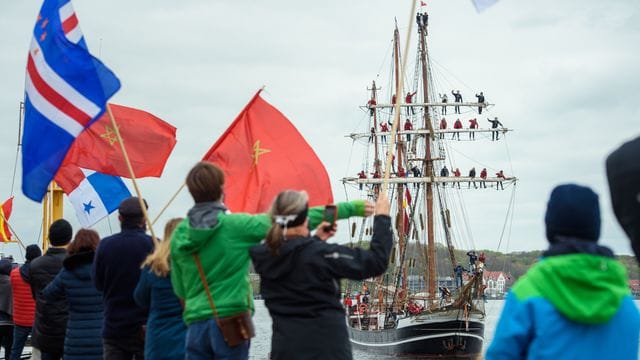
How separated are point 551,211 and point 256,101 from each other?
5352 mm

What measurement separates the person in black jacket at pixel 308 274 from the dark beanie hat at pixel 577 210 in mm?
1633

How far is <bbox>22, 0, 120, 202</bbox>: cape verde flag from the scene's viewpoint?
27.5 feet

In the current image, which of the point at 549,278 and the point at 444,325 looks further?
the point at 444,325

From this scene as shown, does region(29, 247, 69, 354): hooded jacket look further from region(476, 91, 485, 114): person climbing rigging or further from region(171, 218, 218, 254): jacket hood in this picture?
region(476, 91, 485, 114): person climbing rigging

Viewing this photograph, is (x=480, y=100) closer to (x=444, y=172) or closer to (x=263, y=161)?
(x=444, y=172)

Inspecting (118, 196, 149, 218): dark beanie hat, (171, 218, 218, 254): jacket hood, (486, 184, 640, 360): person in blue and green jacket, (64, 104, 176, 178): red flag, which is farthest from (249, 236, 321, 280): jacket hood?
(64, 104, 176, 178): red flag

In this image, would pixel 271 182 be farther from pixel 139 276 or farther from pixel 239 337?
pixel 239 337

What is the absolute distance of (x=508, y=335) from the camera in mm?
4039

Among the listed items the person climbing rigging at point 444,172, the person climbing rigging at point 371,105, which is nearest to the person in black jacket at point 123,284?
the person climbing rigging at point 444,172

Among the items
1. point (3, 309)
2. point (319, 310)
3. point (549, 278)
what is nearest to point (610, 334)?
point (549, 278)

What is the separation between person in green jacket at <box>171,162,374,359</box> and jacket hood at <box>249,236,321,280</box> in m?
0.36

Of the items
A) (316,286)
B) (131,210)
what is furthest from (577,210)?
(131,210)

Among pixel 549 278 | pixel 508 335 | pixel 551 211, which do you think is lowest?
pixel 508 335

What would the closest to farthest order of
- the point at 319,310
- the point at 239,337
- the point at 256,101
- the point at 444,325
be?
the point at 319,310, the point at 239,337, the point at 256,101, the point at 444,325
